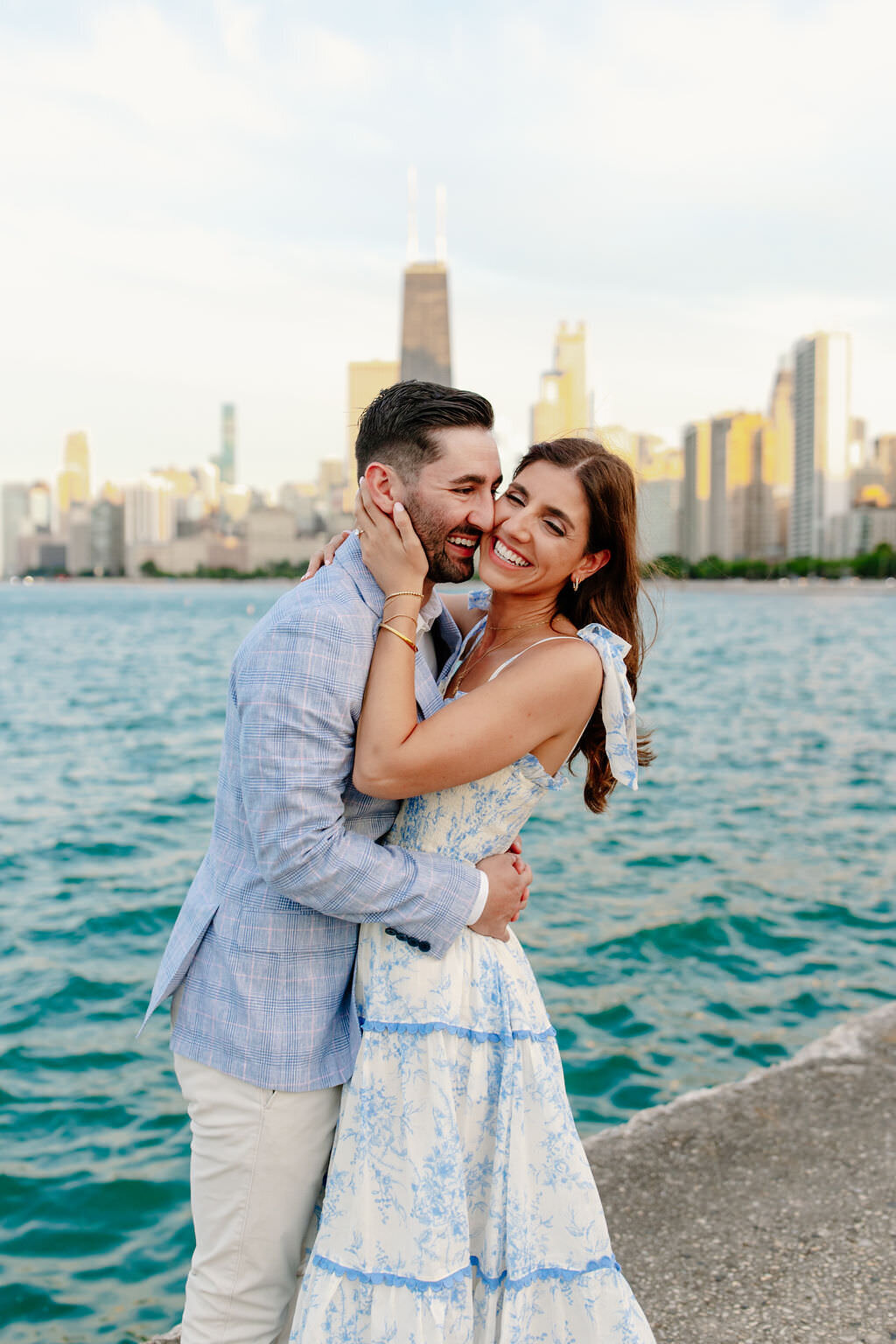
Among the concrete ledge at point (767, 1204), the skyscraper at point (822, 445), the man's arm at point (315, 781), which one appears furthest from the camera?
the skyscraper at point (822, 445)

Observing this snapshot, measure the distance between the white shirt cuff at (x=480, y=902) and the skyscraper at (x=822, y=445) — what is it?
472 feet

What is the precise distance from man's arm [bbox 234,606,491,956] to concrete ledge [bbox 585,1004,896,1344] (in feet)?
4.53

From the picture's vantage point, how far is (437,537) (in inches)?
92.1

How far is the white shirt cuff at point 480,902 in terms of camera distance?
2.21 m

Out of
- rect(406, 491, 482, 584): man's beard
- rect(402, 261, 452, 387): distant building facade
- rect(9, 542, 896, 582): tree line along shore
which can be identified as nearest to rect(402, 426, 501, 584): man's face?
rect(406, 491, 482, 584): man's beard

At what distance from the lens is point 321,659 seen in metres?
2.10

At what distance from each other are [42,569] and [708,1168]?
672 ft

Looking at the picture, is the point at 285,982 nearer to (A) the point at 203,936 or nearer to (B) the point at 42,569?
(A) the point at 203,936

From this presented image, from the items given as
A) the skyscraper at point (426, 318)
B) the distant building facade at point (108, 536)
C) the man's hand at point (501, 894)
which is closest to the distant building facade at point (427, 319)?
the skyscraper at point (426, 318)

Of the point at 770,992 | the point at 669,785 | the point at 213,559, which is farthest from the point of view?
the point at 213,559

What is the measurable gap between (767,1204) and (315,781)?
6.70ft

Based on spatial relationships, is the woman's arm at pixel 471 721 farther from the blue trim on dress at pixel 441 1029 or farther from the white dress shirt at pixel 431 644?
the blue trim on dress at pixel 441 1029

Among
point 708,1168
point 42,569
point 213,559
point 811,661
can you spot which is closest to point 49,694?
point 811,661

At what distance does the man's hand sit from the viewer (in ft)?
7.42
